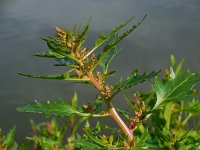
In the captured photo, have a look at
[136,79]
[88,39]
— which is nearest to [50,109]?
[136,79]

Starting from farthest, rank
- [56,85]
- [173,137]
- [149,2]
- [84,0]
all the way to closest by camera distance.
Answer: [84,0] → [149,2] → [56,85] → [173,137]

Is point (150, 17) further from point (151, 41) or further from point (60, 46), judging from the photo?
point (60, 46)

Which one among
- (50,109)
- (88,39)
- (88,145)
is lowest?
(88,145)

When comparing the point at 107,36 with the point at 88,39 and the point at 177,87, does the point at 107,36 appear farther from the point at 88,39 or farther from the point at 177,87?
the point at 88,39

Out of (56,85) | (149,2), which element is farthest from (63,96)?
(149,2)

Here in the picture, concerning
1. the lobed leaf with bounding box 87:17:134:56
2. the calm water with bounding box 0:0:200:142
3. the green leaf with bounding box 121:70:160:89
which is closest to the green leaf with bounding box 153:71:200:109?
the green leaf with bounding box 121:70:160:89

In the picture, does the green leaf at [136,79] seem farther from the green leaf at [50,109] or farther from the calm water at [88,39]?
the calm water at [88,39]
